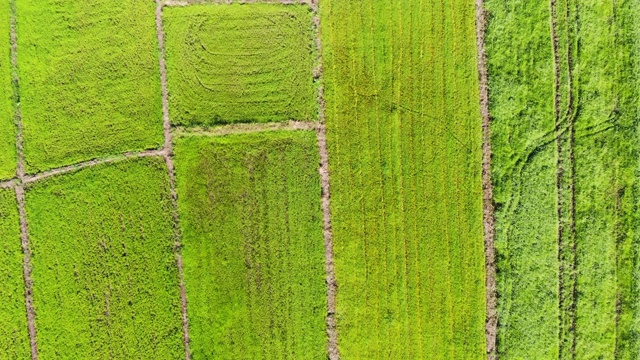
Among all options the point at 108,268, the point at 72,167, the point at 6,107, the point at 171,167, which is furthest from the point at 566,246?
the point at 6,107

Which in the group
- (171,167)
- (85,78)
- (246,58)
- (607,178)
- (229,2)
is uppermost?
(229,2)

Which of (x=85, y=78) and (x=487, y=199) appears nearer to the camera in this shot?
(x=487, y=199)

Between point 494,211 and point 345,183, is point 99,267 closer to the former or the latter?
point 345,183

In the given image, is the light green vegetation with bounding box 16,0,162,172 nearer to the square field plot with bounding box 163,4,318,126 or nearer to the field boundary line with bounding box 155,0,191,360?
the field boundary line with bounding box 155,0,191,360

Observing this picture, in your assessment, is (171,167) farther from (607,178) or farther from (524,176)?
(607,178)

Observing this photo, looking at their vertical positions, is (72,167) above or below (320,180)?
above

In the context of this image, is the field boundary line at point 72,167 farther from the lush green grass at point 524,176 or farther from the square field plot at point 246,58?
the lush green grass at point 524,176

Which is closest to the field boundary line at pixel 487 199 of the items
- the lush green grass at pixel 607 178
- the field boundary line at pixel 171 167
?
the lush green grass at pixel 607 178

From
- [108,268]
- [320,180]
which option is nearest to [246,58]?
[320,180]
